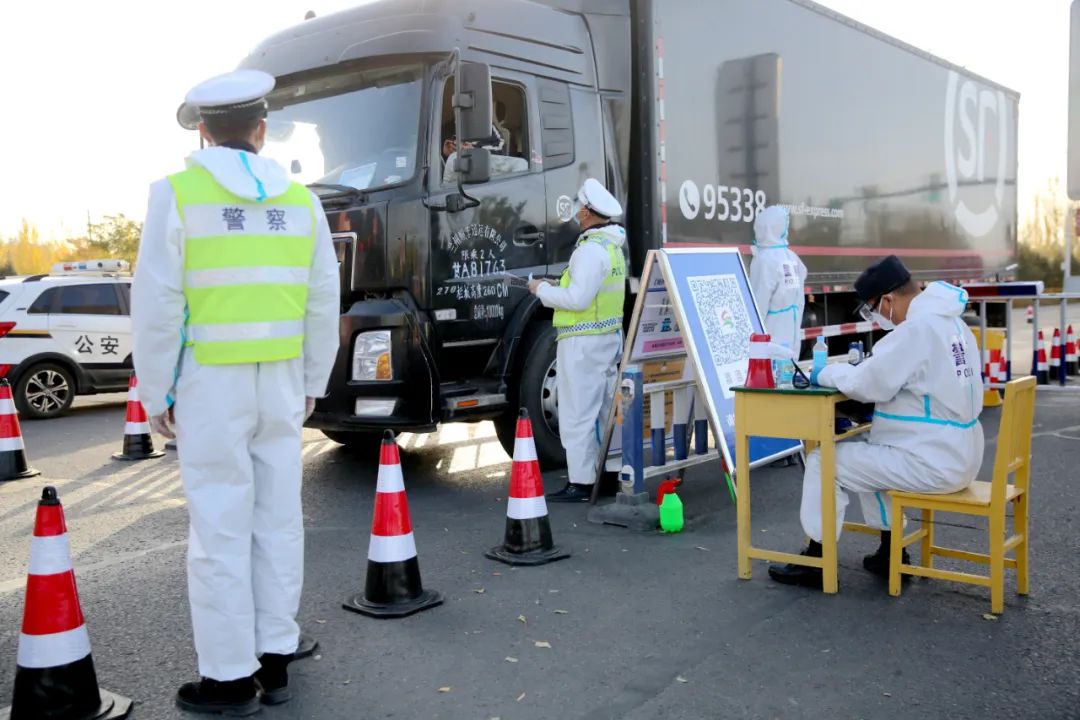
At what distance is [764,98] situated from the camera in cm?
909

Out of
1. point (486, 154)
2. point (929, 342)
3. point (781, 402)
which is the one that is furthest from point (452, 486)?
point (929, 342)

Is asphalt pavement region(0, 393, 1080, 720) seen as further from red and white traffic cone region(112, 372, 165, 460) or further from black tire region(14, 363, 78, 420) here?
black tire region(14, 363, 78, 420)

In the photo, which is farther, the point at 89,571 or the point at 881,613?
the point at 89,571

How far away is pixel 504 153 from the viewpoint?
23.0 ft

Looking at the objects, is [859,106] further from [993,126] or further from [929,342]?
[929,342]

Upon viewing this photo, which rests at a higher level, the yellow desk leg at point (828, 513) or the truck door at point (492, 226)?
the truck door at point (492, 226)

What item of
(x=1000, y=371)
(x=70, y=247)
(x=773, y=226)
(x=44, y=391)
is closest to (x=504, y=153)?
(x=773, y=226)

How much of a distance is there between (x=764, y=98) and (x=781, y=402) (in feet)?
17.0

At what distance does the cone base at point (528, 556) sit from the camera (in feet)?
16.7

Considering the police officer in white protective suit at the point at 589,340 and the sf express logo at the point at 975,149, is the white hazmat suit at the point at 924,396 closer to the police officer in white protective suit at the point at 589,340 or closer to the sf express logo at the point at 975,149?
the police officer in white protective suit at the point at 589,340

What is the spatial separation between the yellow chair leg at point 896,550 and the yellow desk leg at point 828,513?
0.25m

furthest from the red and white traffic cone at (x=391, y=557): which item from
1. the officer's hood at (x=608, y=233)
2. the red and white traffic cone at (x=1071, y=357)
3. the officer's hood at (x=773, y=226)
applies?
the red and white traffic cone at (x=1071, y=357)

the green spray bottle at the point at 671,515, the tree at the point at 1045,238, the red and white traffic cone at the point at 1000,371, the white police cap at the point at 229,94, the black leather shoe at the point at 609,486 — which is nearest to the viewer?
the white police cap at the point at 229,94

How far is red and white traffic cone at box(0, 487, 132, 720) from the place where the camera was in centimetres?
324
